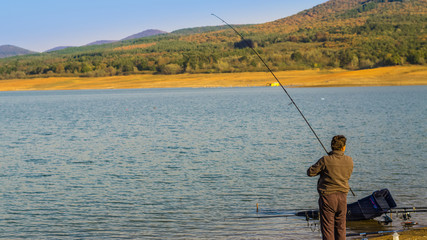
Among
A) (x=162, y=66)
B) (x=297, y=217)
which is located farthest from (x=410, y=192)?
(x=162, y=66)

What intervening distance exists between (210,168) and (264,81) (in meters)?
86.1

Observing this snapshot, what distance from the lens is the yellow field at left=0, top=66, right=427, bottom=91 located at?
271 feet

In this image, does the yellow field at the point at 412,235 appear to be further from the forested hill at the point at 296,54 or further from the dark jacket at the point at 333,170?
the forested hill at the point at 296,54

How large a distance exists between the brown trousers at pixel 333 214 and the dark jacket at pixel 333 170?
Result: 8 centimetres

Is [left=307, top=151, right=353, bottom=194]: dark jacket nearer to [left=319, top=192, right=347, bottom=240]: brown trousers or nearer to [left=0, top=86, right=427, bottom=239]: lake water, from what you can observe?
[left=319, top=192, right=347, bottom=240]: brown trousers

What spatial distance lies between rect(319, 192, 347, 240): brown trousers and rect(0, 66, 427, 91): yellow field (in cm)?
7677

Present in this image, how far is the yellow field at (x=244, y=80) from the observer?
82.8 m

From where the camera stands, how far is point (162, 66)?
116062 mm

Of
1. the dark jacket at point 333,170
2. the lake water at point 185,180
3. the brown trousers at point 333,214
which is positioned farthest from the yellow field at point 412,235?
the dark jacket at point 333,170

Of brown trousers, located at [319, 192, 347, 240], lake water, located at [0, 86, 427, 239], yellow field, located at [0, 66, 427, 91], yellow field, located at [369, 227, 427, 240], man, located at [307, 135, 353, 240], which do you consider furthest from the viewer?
yellow field, located at [0, 66, 427, 91]

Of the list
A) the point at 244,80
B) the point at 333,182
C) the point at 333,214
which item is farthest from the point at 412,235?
the point at 244,80

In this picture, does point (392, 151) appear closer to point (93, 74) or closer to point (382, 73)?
point (382, 73)

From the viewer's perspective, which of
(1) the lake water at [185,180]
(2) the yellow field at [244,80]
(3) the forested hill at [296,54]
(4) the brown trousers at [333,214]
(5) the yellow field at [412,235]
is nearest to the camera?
(4) the brown trousers at [333,214]

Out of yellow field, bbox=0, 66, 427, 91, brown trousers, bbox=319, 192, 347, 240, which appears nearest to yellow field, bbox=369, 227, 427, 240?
brown trousers, bbox=319, 192, 347, 240
